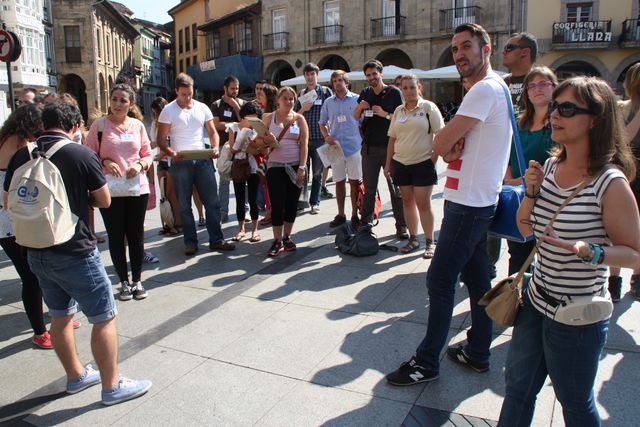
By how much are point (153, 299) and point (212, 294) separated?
0.51 metres

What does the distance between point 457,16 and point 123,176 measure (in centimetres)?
2294

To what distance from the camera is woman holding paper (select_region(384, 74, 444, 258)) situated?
17.0ft

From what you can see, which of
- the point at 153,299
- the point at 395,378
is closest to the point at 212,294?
the point at 153,299

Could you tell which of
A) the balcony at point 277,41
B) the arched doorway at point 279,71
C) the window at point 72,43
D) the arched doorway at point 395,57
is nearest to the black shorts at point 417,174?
the arched doorway at point 395,57

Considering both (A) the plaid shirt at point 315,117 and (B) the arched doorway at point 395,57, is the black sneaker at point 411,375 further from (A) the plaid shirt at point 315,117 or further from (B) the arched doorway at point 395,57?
(B) the arched doorway at point 395,57

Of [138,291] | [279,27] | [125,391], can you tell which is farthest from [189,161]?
[279,27]

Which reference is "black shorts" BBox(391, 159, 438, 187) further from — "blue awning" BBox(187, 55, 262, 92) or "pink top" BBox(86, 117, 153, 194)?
"blue awning" BBox(187, 55, 262, 92)

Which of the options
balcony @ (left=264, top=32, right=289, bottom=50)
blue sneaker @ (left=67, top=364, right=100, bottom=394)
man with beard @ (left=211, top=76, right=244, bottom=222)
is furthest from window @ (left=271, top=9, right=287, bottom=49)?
blue sneaker @ (left=67, top=364, right=100, bottom=394)

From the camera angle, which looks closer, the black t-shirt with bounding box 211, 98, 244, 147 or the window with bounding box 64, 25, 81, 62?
the black t-shirt with bounding box 211, 98, 244, 147

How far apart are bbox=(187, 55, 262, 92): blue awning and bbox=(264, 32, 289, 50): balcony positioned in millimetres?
1116

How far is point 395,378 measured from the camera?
118 inches

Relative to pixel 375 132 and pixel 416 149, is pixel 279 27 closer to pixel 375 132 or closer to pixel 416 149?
pixel 375 132

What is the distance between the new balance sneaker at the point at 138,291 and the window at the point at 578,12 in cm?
2383

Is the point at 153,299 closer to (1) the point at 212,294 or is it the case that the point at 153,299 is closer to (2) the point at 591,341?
(1) the point at 212,294
